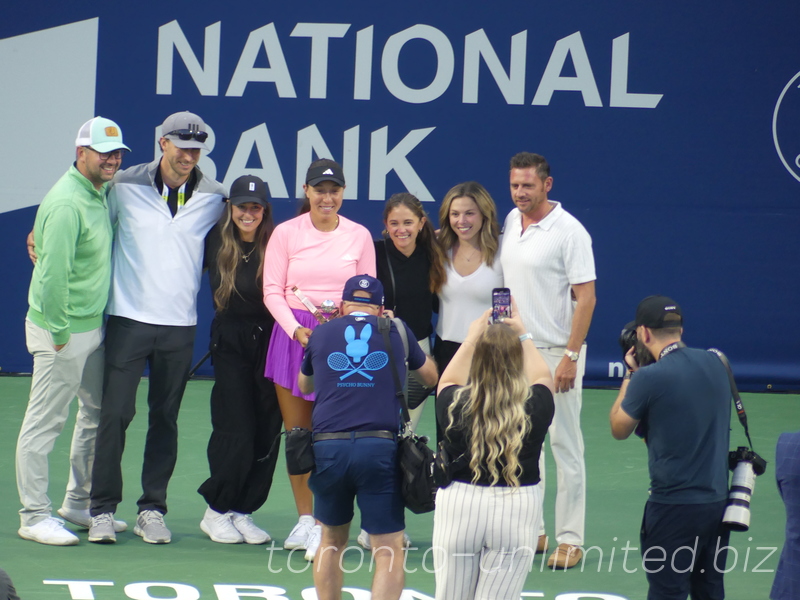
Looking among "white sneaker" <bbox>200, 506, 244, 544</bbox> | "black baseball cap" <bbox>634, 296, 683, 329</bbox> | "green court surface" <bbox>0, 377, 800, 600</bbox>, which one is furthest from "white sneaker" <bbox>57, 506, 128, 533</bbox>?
"black baseball cap" <bbox>634, 296, 683, 329</bbox>

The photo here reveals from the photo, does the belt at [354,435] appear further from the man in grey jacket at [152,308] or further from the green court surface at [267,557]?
the man in grey jacket at [152,308]

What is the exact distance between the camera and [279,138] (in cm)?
891

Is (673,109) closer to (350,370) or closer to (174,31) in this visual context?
(174,31)

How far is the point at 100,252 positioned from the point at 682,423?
2809 mm

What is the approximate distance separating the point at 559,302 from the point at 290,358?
4.19ft

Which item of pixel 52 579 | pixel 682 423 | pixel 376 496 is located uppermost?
pixel 682 423

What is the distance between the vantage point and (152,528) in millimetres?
5324

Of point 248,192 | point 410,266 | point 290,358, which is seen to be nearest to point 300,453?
point 290,358

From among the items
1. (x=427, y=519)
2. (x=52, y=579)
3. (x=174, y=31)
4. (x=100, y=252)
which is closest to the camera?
(x=52, y=579)

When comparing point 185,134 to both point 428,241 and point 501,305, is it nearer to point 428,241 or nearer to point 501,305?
point 428,241

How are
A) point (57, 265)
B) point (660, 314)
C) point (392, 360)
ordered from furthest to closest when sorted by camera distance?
point (57, 265) → point (392, 360) → point (660, 314)

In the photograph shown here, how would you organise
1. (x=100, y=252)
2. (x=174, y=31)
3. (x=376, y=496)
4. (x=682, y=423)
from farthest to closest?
(x=174, y=31)
(x=100, y=252)
(x=376, y=496)
(x=682, y=423)

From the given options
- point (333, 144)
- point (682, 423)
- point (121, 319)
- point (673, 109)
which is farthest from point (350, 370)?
point (673, 109)

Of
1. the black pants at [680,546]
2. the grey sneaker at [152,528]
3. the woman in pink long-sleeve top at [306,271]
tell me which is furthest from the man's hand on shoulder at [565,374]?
the grey sneaker at [152,528]
